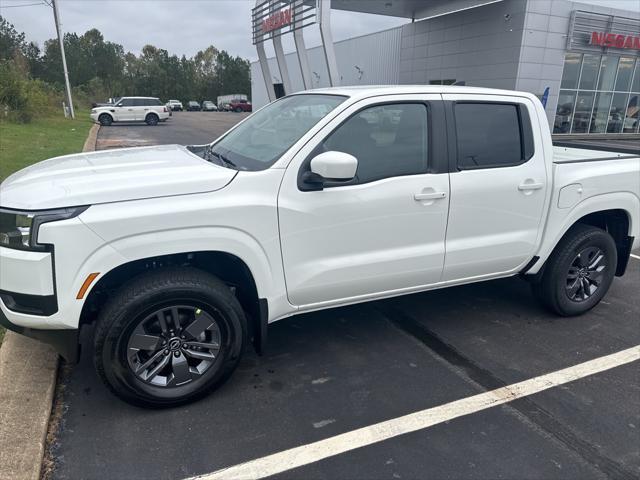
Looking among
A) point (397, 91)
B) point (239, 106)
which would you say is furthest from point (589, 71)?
point (239, 106)

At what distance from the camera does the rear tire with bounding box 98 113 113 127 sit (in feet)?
95.3

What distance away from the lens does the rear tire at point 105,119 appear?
29062 millimetres

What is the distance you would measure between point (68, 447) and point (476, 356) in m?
2.73

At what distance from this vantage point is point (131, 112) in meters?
30.1

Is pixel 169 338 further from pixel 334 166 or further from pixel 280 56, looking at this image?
pixel 280 56

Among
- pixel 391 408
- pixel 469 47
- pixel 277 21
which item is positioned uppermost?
pixel 277 21

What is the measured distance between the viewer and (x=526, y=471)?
2586 mm

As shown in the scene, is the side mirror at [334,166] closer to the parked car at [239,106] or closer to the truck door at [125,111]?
the truck door at [125,111]

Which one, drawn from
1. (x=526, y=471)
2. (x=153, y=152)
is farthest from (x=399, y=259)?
(x=153, y=152)

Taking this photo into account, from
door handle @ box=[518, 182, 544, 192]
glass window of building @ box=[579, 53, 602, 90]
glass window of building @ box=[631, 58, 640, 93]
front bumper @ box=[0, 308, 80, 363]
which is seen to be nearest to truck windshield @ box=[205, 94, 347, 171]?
front bumper @ box=[0, 308, 80, 363]

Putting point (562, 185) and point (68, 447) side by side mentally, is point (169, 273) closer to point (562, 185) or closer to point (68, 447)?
point (68, 447)

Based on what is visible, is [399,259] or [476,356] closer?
[399,259]

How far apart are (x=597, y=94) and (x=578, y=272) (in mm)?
24651

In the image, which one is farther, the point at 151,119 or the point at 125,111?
the point at 151,119
